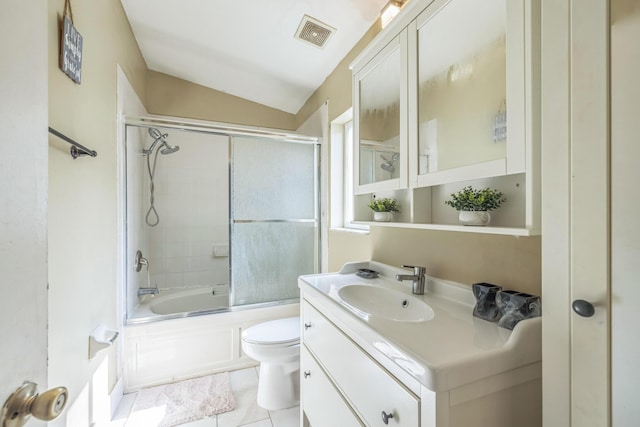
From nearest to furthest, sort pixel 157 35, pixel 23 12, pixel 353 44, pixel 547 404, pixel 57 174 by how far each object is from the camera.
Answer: pixel 23 12 → pixel 547 404 → pixel 57 174 → pixel 353 44 → pixel 157 35

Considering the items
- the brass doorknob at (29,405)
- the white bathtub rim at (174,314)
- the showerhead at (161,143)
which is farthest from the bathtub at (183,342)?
the brass doorknob at (29,405)

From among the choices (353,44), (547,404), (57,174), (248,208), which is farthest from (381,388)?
(353,44)

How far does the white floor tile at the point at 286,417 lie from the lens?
1556mm

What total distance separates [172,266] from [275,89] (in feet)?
6.85

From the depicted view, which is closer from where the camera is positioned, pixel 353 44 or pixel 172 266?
pixel 353 44

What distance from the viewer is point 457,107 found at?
996 mm

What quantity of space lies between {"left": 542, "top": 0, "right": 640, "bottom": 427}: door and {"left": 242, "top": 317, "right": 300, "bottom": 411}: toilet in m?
1.35

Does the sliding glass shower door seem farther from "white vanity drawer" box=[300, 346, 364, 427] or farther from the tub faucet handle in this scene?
"white vanity drawer" box=[300, 346, 364, 427]

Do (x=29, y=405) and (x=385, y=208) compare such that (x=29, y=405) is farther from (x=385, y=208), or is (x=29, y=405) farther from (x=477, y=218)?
(x=385, y=208)

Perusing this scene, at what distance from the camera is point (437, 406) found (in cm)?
60

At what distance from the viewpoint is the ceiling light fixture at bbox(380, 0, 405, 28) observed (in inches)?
56.2

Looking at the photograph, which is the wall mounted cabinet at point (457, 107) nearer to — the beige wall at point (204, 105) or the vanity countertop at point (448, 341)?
the vanity countertop at point (448, 341)

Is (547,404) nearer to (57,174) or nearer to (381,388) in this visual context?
(381,388)

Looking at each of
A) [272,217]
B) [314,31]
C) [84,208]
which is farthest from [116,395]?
[314,31]
